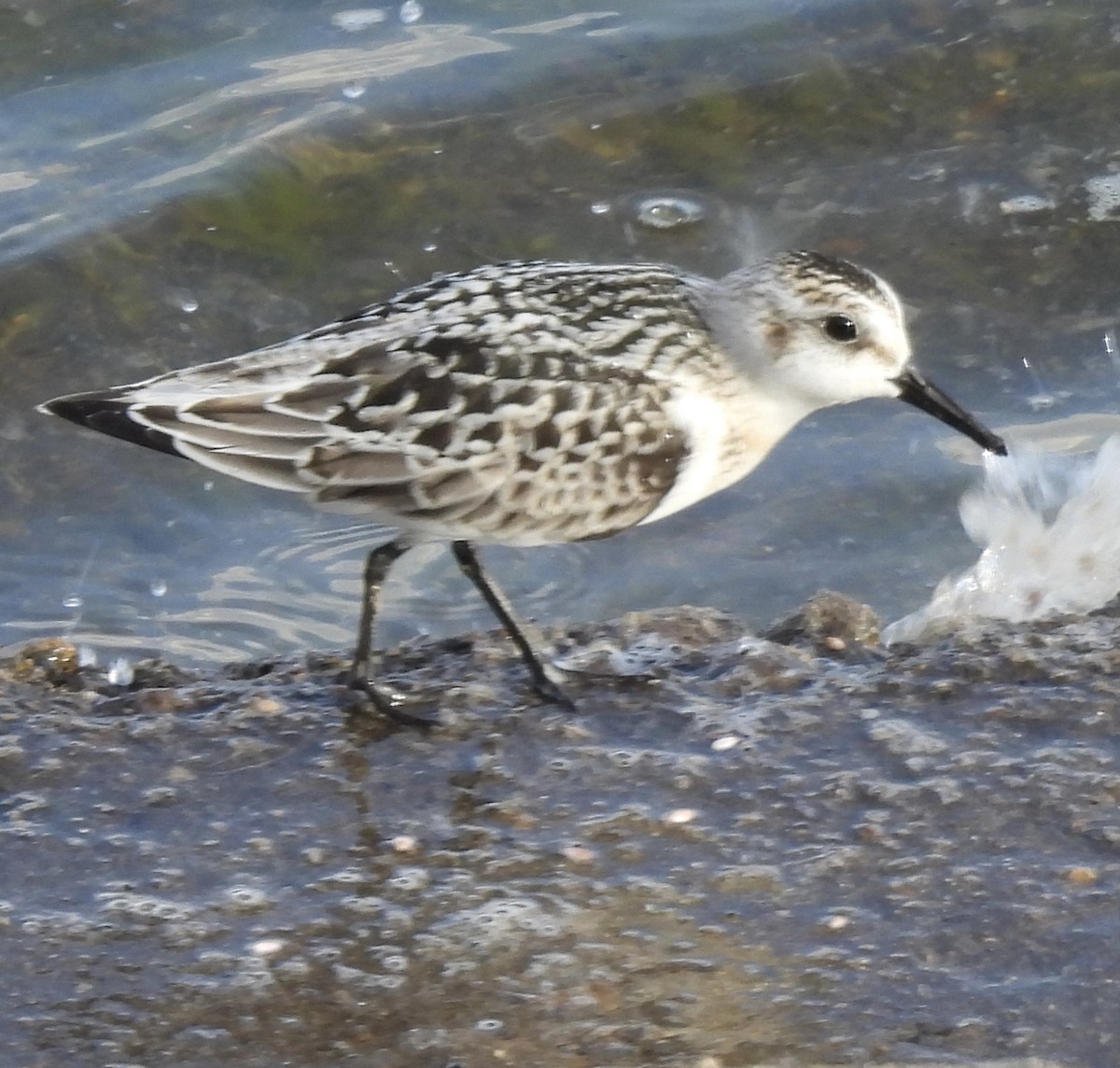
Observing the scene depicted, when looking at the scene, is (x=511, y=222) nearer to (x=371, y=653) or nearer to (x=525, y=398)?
(x=371, y=653)

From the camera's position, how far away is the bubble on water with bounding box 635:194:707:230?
27.3ft

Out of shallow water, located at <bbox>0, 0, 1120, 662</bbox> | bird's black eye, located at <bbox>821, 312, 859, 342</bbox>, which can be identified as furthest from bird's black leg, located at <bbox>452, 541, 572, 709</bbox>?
shallow water, located at <bbox>0, 0, 1120, 662</bbox>

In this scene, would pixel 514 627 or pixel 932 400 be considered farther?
pixel 932 400

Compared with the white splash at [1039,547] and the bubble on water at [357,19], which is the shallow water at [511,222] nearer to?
the bubble on water at [357,19]

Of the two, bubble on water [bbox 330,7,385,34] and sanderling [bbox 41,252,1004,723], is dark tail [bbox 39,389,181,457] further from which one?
bubble on water [bbox 330,7,385,34]

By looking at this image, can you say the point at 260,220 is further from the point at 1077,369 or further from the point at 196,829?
the point at 196,829

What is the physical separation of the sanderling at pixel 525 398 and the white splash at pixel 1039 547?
99 centimetres

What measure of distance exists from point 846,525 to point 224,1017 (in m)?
4.01

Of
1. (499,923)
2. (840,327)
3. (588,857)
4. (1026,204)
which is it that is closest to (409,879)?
(499,923)

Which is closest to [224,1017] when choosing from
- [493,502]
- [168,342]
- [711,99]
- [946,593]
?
[493,502]

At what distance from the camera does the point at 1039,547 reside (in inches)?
235

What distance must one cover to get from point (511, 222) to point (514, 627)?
12.1ft

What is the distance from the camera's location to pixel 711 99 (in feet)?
28.7

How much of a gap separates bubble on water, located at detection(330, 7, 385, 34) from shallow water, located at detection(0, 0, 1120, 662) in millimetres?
33
